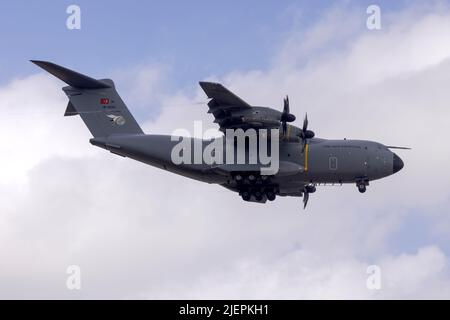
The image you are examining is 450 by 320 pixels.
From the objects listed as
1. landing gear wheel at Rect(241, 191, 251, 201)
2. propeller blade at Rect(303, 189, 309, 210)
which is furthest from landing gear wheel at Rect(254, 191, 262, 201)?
propeller blade at Rect(303, 189, 309, 210)

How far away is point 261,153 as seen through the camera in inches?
1261

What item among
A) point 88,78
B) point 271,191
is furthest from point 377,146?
point 88,78

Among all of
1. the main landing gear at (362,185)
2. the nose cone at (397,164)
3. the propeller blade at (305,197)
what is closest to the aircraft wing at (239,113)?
the main landing gear at (362,185)

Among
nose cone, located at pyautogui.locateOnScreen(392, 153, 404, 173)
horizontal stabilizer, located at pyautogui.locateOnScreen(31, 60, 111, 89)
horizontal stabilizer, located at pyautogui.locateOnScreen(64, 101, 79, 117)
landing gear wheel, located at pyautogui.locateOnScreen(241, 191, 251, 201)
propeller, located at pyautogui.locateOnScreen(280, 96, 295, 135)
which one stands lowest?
landing gear wheel, located at pyautogui.locateOnScreen(241, 191, 251, 201)

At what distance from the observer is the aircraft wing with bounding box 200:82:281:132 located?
30125mm

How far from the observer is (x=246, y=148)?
31.9 metres

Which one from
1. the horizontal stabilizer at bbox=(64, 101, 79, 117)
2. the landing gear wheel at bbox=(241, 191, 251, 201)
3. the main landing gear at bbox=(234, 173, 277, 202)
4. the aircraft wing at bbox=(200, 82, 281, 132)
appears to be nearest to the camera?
the aircraft wing at bbox=(200, 82, 281, 132)

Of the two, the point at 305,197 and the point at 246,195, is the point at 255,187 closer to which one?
the point at 246,195

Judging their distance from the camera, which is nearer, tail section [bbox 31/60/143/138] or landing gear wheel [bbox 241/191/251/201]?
tail section [bbox 31/60/143/138]

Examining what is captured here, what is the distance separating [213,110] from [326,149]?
14.2 ft

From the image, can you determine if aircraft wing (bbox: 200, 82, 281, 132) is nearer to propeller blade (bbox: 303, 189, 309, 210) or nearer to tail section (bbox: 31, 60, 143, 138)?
tail section (bbox: 31, 60, 143, 138)

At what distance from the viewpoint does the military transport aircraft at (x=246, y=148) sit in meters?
31.1

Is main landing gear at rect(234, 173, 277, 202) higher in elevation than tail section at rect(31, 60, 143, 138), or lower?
lower
